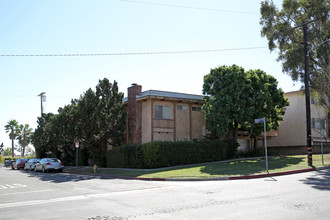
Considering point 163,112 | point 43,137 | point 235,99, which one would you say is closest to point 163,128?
point 163,112

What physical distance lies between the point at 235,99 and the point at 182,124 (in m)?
6.70

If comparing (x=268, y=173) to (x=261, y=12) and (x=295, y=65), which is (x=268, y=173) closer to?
(x=295, y=65)

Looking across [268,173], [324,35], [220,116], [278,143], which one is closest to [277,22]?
[324,35]

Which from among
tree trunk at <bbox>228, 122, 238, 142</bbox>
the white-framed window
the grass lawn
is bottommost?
the grass lawn

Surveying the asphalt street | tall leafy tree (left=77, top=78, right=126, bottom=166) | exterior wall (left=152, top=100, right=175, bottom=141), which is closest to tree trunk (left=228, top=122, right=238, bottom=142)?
exterior wall (left=152, top=100, right=175, bottom=141)

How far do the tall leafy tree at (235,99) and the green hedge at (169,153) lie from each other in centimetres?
162

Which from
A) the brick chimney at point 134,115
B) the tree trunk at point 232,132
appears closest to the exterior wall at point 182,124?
the brick chimney at point 134,115

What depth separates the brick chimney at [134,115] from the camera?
100 ft

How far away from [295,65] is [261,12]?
6.63 m

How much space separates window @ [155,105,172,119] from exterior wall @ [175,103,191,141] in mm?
802

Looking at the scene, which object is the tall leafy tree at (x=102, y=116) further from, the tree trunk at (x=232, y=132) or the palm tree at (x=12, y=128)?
the palm tree at (x=12, y=128)

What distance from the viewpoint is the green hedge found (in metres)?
25.4

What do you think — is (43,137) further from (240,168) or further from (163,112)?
(240,168)

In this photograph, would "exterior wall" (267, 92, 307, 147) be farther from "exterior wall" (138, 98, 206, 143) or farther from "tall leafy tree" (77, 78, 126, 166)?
"tall leafy tree" (77, 78, 126, 166)
